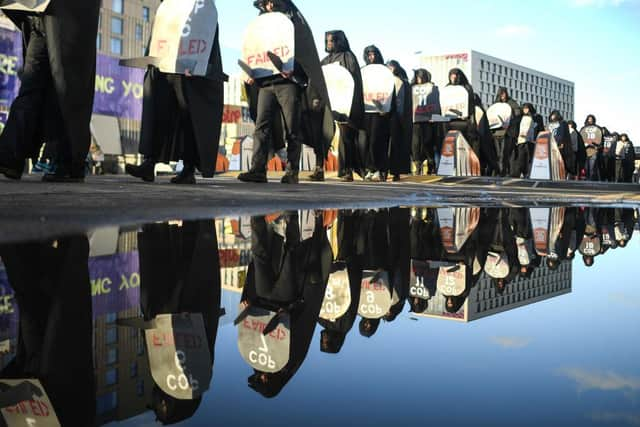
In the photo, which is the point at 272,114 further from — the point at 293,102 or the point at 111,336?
the point at 111,336

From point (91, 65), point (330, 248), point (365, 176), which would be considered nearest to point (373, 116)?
point (365, 176)

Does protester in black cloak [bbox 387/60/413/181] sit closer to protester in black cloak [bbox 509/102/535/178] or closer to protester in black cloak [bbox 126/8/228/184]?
protester in black cloak [bbox 509/102/535/178]

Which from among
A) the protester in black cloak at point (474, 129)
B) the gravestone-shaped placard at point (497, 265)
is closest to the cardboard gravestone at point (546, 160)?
the protester in black cloak at point (474, 129)

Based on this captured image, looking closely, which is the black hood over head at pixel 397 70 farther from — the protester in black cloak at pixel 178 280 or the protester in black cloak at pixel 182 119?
the protester in black cloak at pixel 178 280

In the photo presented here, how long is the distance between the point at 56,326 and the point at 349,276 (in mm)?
826

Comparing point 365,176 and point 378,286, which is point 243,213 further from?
point 365,176

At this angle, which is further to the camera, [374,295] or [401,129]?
[401,129]

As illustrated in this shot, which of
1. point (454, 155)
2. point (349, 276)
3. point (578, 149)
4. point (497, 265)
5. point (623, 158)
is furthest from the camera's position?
point (623, 158)

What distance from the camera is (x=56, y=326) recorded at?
44.7 inches

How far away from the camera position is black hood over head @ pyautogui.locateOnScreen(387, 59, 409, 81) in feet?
46.5

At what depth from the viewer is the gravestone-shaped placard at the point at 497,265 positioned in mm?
1944

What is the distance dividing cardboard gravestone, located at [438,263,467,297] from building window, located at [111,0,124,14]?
6321 centimetres

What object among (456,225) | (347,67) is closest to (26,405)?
(456,225)

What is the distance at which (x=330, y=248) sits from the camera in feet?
7.79
